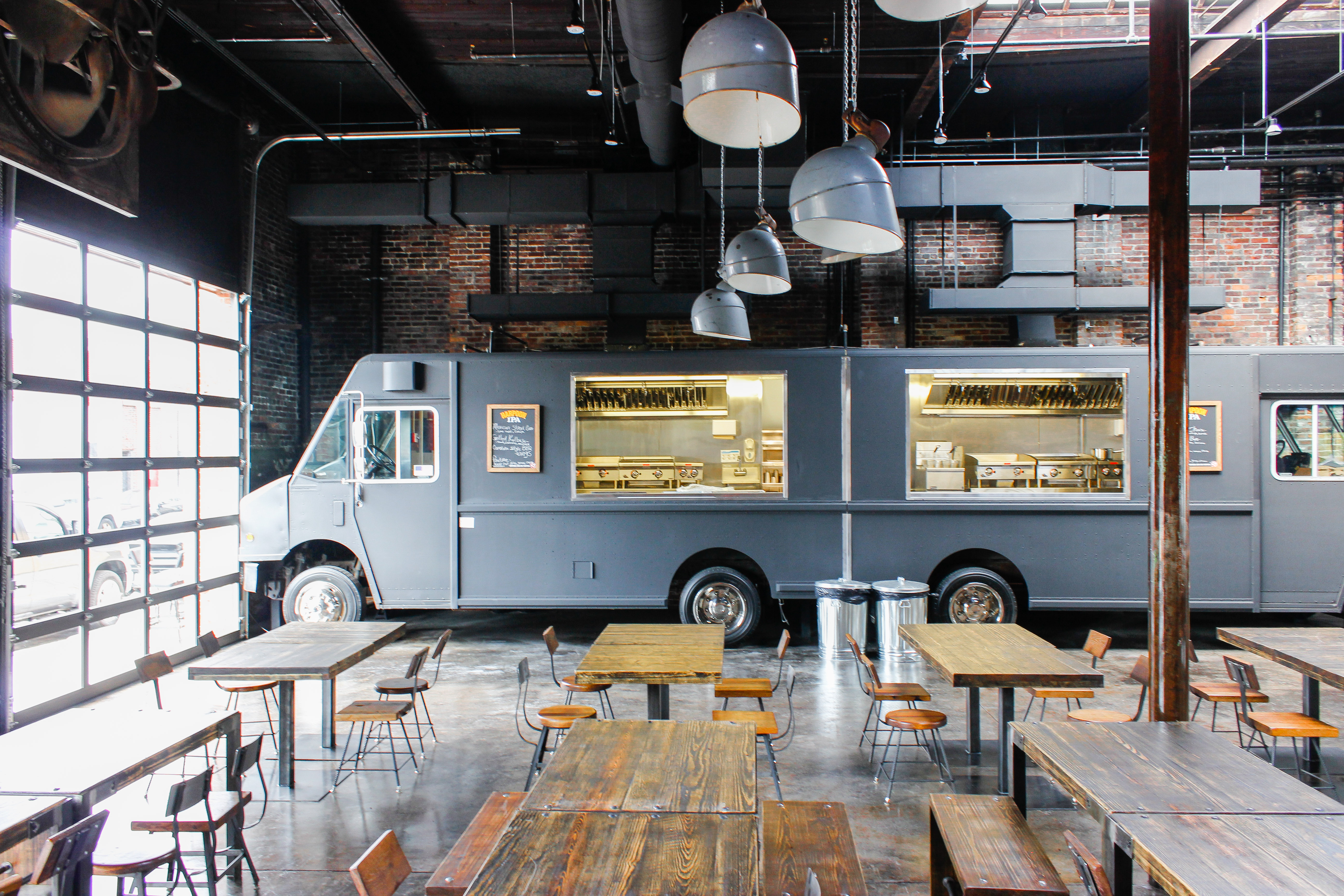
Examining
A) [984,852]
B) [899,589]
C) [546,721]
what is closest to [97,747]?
[546,721]

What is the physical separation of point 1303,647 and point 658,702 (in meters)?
3.73

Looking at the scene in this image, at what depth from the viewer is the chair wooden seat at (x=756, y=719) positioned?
382cm

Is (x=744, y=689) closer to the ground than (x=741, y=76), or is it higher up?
closer to the ground

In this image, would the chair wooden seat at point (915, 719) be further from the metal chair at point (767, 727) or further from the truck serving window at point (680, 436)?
the truck serving window at point (680, 436)

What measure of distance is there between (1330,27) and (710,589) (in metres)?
7.74

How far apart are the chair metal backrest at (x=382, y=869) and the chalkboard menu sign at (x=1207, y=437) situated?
716 centimetres

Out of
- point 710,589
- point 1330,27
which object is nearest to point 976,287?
point 1330,27

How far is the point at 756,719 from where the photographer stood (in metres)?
4.08

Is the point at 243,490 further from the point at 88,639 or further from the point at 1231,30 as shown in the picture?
the point at 1231,30

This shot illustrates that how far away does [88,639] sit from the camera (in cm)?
562

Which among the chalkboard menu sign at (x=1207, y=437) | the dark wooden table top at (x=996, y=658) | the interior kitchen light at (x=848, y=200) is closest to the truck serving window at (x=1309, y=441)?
the chalkboard menu sign at (x=1207, y=437)

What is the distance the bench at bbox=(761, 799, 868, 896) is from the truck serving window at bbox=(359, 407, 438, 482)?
5.06 m

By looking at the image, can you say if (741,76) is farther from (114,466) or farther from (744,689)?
(114,466)

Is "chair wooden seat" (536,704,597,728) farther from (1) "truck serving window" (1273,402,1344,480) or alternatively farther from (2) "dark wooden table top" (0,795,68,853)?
(1) "truck serving window" (1273,402,1344,480)
